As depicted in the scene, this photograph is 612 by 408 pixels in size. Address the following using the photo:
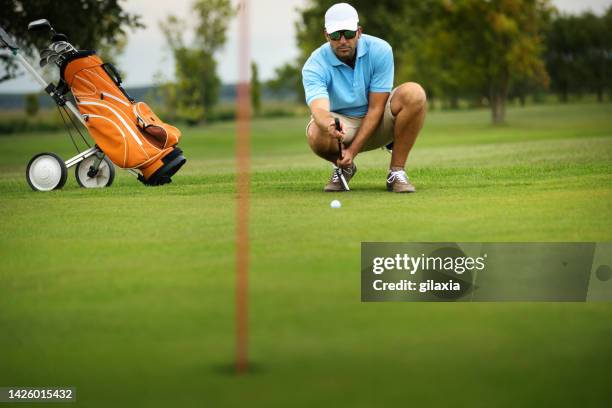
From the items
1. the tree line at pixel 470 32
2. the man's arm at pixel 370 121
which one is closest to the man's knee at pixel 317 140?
the man's arm at pixel 370 121

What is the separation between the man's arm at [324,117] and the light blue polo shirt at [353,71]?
0.22ft

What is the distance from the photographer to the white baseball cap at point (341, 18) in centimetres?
806

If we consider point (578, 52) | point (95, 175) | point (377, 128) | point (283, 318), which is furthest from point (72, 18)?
point (578, 52)

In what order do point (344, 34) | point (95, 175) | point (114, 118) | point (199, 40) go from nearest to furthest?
1. point (344, 34)
2. point (114, 118)
3. point (95, 175)
4. point (199, 40)

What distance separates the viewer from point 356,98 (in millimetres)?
8836

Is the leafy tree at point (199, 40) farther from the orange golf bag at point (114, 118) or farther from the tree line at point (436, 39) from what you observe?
the orange golf bag at point (114, 118)

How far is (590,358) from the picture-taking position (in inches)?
146

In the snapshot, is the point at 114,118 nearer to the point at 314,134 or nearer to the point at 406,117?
the point at 314,134

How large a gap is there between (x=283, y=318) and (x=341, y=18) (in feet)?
14.5

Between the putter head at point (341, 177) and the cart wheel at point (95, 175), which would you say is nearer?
the putter head at point (341, 177)

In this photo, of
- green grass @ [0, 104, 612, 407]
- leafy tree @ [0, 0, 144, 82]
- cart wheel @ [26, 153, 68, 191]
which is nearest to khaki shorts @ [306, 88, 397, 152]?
green grass @ [0, 104, 612, 407]

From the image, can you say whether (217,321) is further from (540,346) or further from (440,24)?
(440,24)

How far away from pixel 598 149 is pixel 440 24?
3021 centimetres

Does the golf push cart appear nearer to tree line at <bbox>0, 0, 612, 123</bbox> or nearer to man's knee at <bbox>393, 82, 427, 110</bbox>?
man's knee at <bbox>393, 82, 427, 110</bbox>
